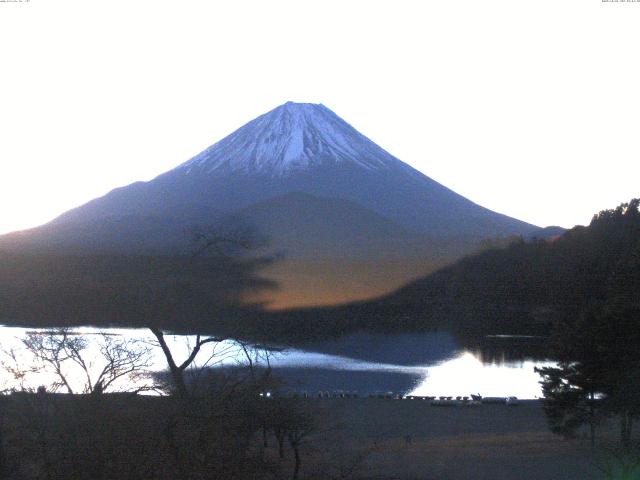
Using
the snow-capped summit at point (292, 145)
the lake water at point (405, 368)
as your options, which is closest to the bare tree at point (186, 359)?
the lake water at point (405, 368)

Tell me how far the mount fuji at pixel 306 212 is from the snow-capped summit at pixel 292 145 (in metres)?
0.08

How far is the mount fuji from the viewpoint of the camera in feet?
22.3

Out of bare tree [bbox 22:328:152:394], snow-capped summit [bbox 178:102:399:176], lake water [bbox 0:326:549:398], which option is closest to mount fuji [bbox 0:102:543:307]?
snow-capped summit [bbox 178:102:399:176]

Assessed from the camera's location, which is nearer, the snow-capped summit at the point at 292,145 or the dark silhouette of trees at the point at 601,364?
the dark silhouette of trees at the point at 601,364

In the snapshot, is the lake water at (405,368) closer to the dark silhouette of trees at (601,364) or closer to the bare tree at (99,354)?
the dark silhouette of trees at (601,364)

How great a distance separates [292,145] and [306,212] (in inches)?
1004

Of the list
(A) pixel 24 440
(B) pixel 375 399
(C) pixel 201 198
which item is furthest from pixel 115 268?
(C) pixel 201 198

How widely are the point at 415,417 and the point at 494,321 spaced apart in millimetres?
10657

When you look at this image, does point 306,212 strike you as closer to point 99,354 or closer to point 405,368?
point 405,368

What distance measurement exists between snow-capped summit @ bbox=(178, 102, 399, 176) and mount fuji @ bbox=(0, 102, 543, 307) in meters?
0.08

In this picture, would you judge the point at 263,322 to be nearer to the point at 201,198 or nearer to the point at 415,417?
the point at 415,417

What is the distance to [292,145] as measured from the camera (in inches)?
1667

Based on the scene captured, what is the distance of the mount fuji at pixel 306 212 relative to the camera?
6785 millimetres

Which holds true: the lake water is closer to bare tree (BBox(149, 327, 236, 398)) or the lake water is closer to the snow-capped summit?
bare tree (BBox(149, 327, 236, 398))
